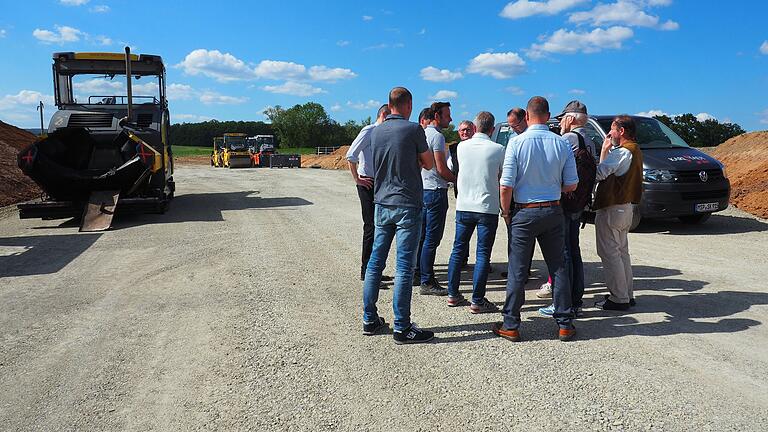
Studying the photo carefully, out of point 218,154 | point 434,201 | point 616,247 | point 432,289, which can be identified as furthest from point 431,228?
point 218,154

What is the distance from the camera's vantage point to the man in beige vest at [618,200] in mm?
4957

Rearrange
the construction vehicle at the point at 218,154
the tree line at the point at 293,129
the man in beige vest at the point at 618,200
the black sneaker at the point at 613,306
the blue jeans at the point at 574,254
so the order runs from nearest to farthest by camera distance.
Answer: the blue jeans at the point at 574,254, the man in beige vest at the point at 618,200, the black sneaker at the point at 613,306, the construction vehicle at the point at 218,154, the tree line at the point at 293,129

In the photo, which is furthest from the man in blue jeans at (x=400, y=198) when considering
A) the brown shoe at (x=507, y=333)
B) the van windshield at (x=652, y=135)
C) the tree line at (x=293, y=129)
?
the tree line at (x=293, y=129)

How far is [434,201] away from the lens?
5891mm

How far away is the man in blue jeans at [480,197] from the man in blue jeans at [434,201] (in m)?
0.45

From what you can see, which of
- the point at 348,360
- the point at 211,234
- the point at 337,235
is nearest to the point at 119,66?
the point at 211,234

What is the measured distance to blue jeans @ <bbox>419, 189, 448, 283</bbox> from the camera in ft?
18.7

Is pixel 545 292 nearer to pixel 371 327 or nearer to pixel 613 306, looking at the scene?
pixel 613 306

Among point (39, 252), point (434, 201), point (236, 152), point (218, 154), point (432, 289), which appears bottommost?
point (39, 252)

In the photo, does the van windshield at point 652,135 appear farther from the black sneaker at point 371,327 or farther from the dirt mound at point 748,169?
the black sneaker at point 371,327

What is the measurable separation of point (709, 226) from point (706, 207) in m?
0.75

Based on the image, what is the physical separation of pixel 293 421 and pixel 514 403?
135cm

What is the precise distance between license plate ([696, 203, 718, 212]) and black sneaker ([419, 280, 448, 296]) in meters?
5.95

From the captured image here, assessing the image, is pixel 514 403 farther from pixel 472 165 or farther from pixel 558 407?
pixel 472 165
